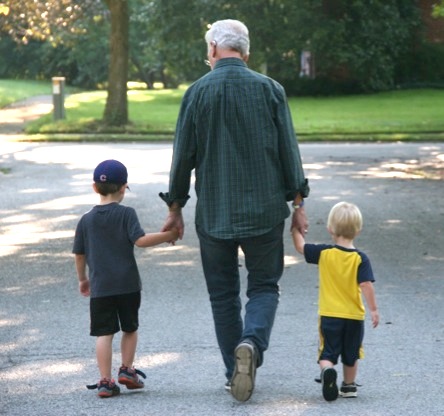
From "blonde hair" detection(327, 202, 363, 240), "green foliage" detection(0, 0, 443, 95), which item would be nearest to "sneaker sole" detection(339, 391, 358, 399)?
"blonde hair" detection(327, 202, 363, 240)

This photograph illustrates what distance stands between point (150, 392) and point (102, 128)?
22.7 meters

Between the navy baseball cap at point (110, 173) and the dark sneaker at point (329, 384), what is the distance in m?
1.42

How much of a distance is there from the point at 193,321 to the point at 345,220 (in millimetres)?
2461

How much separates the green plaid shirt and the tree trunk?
23.4m

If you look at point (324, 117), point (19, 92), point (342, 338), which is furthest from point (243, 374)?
point (19, 92)

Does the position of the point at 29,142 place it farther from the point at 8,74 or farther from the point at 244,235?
the point at 8,74

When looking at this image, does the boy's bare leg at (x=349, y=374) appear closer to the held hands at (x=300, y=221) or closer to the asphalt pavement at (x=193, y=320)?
the asphalt pavement at (x=193, y=320)

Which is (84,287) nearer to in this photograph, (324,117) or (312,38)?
(324,117)

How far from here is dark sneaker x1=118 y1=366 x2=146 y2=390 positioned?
589 cm

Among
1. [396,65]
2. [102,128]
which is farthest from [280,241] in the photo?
[396,65]

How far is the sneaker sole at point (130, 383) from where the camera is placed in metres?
5.89

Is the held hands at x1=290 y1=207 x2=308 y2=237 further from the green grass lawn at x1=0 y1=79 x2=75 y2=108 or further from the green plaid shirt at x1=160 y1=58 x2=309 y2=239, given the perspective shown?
the green grass lawn at x1=0 y1=79 x2=75 y2=108

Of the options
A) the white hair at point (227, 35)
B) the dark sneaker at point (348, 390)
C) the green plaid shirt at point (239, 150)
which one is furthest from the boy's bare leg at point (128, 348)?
the white hair at point (227, 35)

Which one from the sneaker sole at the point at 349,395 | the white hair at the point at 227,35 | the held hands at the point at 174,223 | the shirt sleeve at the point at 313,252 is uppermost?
the white hair at the point at 227,35
